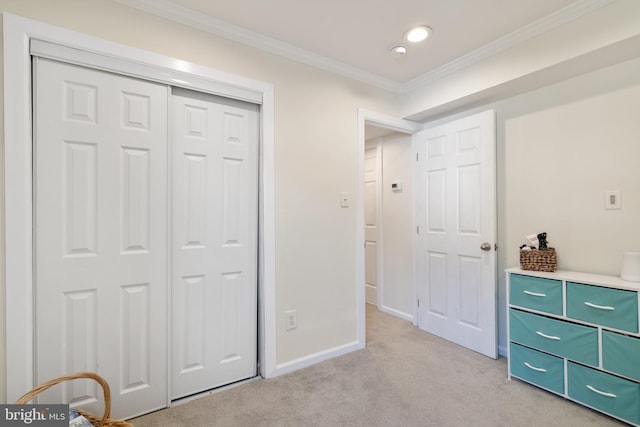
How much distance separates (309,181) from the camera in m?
2.39

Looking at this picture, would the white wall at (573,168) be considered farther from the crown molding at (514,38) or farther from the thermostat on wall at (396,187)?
the thermostat on wall at (396,187)

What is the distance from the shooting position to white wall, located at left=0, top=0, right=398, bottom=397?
211cm

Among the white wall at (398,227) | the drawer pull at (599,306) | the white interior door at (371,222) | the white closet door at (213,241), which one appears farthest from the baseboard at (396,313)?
the white closet door at (213,241)

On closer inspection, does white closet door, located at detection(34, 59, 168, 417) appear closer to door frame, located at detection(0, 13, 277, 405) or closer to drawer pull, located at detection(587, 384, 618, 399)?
door frame, located at detection(0, 13, 277, 405)

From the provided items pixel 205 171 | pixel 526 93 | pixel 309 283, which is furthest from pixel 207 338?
pixel 526 93

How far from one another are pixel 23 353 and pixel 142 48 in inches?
68.5

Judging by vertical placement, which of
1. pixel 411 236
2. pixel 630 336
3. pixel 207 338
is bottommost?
pixel 207 338

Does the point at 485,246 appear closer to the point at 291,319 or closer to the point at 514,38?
the point at 514,38

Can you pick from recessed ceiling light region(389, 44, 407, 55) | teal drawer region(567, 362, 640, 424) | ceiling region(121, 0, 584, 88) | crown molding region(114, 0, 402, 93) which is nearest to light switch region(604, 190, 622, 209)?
teal drawer region(567, 362, 640, 424)

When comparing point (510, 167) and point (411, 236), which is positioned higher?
point (510, 167)

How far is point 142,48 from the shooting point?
1745 mm

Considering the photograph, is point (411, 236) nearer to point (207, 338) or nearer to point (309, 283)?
point (309, 283)

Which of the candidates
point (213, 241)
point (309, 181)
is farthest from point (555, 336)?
point (213, 241)

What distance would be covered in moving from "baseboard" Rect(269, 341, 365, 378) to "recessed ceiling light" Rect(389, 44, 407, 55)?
2.44m
